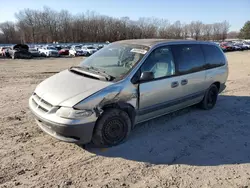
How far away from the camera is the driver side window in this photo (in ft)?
13.1

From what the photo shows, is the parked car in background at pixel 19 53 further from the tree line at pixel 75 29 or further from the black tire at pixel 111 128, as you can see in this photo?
the tree line at pixel 75 29

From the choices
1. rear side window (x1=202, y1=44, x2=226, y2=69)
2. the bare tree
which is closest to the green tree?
the bare tree

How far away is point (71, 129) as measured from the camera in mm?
3168

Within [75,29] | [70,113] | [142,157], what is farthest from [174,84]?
[75,29]

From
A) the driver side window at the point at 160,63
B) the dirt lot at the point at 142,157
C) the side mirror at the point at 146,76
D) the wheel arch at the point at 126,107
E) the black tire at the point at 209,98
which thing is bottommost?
the dirt lot at the point at 142,157

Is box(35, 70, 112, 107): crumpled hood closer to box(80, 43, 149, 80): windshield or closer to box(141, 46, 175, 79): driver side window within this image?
box(80, 43, 149, 80): windshield

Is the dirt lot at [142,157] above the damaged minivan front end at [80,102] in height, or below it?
below

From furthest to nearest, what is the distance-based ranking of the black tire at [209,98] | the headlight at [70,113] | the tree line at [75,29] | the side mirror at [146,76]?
1. the tree line at [75,29]
2. the black tire at [209,98]
3. the side mirror at [146,76]
4. the headlight at [70,113]

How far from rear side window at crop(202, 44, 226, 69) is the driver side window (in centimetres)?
141

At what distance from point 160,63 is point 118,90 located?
1158 millimetres

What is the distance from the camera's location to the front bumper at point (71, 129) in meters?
3.16

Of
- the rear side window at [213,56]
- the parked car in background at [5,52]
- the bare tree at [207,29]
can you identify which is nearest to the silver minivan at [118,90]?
the rear side window at [213,56]

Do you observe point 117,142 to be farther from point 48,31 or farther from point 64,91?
point 48,31

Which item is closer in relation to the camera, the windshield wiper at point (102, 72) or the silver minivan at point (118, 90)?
the silver minivan at point (118, 90)
